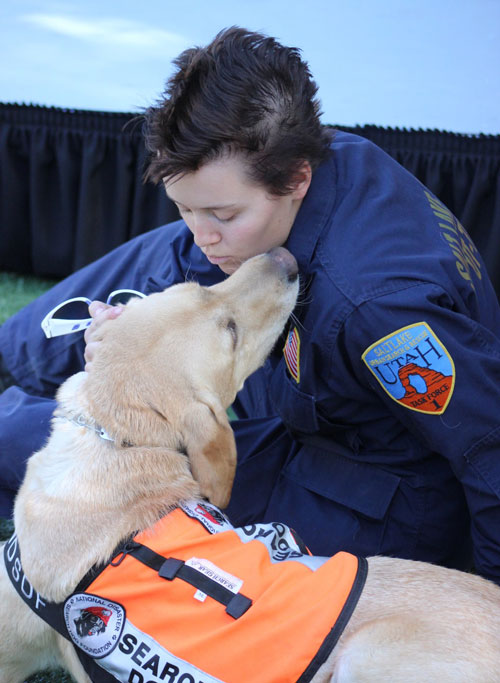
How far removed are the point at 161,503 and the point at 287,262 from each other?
1037 millimetres

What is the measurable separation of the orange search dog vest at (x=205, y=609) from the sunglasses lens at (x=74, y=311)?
5.83 ft

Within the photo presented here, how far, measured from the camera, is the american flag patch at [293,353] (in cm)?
259

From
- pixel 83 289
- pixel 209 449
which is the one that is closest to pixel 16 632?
pixel 209 449

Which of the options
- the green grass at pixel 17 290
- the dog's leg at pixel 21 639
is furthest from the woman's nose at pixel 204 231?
the green grass at pixel 17 290

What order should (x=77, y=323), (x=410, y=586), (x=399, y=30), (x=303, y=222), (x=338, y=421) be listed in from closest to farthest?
(x=410, y=586) → (x=303, y=222) → (x=338, y=421) → (x=77, y=323) → (x=399, y=30)

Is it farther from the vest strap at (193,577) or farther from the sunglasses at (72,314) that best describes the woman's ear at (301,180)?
the vest strap at (193,577)

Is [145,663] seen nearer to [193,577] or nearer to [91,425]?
[193,577]

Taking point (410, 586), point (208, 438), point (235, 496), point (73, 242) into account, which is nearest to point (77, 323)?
point (235, 496)

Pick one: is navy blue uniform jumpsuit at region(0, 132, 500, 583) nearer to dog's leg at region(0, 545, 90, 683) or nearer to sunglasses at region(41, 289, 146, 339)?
sunglasses at region(41, 289, 146, 339)

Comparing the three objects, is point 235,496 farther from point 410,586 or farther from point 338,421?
point 410,586

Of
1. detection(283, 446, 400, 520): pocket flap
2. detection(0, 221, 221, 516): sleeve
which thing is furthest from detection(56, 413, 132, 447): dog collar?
detection(283, 446, 400, 520): pocket flap

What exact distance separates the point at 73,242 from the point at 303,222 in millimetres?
3855

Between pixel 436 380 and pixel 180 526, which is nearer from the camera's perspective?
pixel 180 526

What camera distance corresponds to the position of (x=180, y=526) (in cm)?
202
